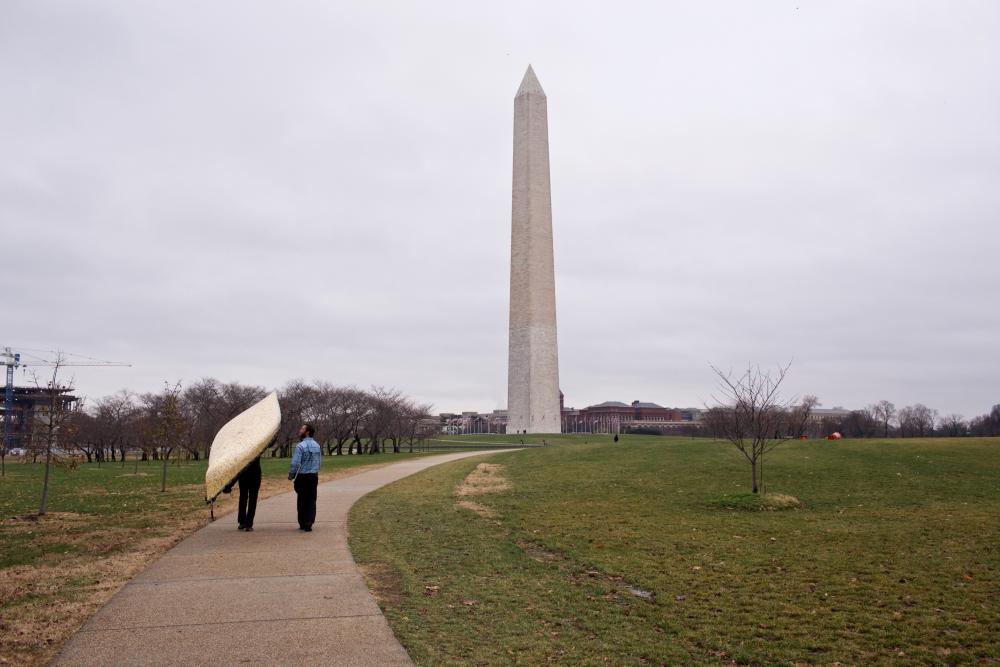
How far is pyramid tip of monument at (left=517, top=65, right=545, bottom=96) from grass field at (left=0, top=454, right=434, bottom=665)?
4875 cm

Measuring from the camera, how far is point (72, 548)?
1084 cm

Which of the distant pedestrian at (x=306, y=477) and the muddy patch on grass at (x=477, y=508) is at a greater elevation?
the distant pedestrian at (x=306, y=477)

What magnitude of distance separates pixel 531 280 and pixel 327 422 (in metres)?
23.1

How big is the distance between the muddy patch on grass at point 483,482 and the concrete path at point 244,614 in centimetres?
959

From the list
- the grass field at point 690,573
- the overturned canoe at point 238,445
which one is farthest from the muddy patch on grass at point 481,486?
the overturned canoe at point 238,445

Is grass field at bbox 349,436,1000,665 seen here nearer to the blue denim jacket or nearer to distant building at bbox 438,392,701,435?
the blue denim jacket

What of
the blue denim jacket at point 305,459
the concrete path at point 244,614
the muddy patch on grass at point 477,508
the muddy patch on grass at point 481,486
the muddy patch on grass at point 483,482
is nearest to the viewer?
the concrete path at point 244,614

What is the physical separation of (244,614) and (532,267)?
5696cm

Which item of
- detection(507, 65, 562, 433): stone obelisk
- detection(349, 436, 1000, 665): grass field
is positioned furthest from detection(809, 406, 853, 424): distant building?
detection(349, 436, 1000, 665): grass field

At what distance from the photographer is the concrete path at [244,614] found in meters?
5.62

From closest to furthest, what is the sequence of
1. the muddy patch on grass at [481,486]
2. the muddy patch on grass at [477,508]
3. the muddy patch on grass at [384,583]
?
1. the muddy patch on grass at [384,583]
2. the muddy patch on grass at [477,508]
3. the muddy patch on grass at [481,486]

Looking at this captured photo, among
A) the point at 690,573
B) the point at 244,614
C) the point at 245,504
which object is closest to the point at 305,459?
the point at 245,504

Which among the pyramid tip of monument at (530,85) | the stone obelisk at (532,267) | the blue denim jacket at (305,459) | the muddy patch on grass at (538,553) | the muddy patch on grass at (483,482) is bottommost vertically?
Answer: the muddy patch on grass at (483,482)

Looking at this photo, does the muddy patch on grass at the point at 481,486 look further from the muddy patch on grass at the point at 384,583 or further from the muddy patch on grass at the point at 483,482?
the muddy patch on grass at the point at 384,583
